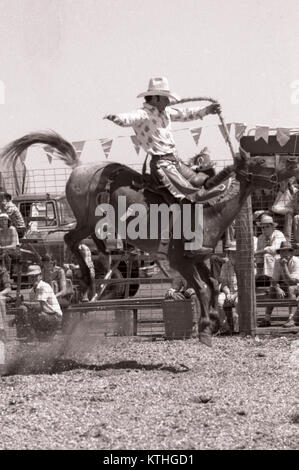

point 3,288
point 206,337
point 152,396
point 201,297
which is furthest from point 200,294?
point 3,288

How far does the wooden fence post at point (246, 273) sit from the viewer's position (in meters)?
10.4

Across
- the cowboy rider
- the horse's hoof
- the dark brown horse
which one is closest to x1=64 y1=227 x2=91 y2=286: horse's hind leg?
the dark brown horse

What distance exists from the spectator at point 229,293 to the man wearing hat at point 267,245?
1.15ft

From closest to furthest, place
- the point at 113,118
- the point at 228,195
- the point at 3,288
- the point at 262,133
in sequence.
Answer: the point at 113,118, the point at 228,195, the point at 262,133, the point at 3,288

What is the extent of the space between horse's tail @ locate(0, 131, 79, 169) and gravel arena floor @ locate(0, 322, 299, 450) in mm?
2067

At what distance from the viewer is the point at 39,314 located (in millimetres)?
10805

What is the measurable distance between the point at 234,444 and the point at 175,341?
16.2 ft

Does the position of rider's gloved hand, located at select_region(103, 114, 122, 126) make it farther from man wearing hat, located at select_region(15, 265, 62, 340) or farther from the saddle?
man wearing hat, located at select_region(15, 265, 62, 340)

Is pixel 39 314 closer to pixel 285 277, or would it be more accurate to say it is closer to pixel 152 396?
pixel 285 277

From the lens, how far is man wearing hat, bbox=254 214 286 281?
439 inches

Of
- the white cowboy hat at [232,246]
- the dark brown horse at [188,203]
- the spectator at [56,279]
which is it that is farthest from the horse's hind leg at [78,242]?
the white cowboy hat at [232,246]

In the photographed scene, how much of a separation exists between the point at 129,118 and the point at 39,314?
3.39 m
